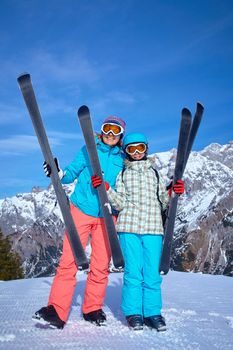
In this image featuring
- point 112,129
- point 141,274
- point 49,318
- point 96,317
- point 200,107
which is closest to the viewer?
point 49,318

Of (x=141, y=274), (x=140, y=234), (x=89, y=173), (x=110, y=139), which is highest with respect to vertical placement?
(x=110, y=139)

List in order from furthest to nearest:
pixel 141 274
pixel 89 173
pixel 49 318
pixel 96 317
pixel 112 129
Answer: pixel 112 129, pixel 89 173, pixel 141 274, pixel 96 317, pixel 49 318

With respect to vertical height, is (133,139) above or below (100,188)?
above

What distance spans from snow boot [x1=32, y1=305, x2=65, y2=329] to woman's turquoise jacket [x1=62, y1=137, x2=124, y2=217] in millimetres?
1095

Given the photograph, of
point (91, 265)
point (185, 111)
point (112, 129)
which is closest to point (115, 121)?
point (112, 129)

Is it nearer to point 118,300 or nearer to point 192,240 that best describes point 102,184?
point 118,300

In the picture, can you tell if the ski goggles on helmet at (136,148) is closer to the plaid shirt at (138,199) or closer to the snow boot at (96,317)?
the plaid shirt at (138,199)

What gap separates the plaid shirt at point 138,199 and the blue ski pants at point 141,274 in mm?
101

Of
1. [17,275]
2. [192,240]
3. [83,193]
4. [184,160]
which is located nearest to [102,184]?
[83,193]

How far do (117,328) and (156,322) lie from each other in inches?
15.4

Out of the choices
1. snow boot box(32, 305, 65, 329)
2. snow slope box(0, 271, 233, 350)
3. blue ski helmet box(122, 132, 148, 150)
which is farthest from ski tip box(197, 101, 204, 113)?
snow boot box(32, 305, 65, 329)

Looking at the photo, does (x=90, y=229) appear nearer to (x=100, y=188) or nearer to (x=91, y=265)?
(x=91, y=265)

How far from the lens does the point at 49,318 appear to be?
384 centimetres

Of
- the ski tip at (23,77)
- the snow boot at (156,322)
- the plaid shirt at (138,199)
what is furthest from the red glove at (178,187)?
the ski tip at (23,77)
